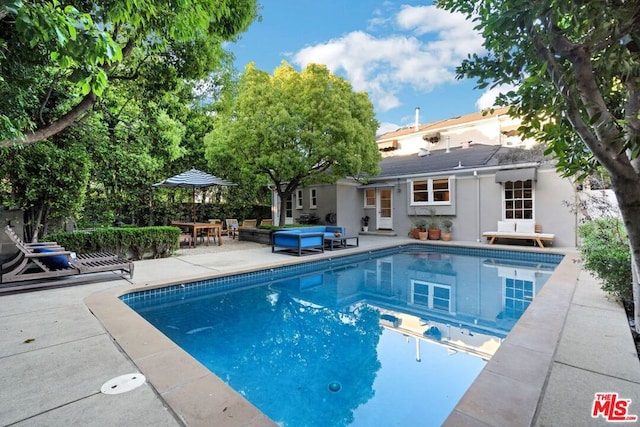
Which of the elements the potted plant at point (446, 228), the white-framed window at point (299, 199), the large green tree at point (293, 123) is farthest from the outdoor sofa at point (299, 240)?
the white-framed window at point (299, 199)

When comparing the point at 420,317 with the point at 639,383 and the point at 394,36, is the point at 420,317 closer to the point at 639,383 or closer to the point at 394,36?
the point at 639,383

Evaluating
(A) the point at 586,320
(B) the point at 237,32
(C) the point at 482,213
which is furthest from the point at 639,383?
(C) the point at 482,213

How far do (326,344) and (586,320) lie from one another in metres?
3.63

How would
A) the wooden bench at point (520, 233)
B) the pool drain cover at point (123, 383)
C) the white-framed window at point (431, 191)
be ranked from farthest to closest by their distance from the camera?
the white-framed window at point (431, 191)
the wooden bench at point (520, 233)
the pool drain cover at point (123, 383)

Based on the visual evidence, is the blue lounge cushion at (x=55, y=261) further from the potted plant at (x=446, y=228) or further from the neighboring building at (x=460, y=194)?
the potted plant at (x=446, y=228)

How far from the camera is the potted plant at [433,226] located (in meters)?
14.3

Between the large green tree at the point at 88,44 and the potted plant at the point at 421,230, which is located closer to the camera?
the large green tree at the point at 88,44

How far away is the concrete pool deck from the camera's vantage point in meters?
2.37

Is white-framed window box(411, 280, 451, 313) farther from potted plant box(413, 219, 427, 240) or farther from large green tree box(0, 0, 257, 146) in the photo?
potted plant box(413, 219, 427, 240)

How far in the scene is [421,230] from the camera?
48.3 ft

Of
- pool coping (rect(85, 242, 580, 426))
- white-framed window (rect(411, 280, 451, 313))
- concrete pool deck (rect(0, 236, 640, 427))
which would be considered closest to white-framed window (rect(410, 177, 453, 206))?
white-framed window (rect(411, 280, 451, 313))

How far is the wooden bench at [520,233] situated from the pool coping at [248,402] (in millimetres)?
8176

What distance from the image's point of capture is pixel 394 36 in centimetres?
1362
